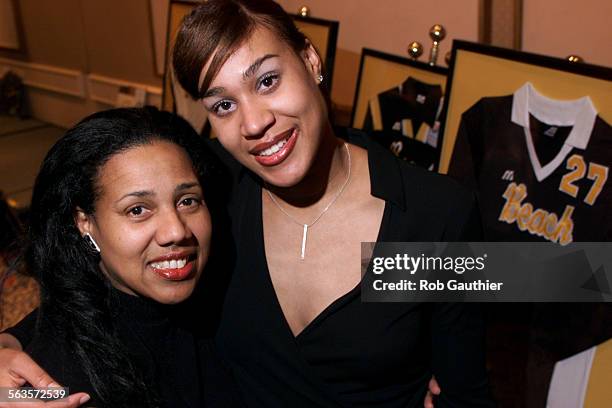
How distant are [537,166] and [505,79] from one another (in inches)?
10.4

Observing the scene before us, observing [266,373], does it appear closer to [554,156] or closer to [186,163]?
[186,163]

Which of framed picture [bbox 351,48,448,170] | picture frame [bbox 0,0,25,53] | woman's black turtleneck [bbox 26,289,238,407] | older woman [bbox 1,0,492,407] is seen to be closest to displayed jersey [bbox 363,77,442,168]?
framed picture [bbox 351,48,448,170]

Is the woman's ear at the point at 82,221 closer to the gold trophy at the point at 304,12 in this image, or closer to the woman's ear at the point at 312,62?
the woman's ear at the point at 312,62

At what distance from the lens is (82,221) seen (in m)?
1.28

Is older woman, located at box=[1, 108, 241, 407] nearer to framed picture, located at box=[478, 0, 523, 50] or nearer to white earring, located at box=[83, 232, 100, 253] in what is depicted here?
white earring, located at box=[83, 232, 100, 253]

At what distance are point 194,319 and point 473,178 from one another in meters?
0.93

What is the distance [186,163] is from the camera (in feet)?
4.17

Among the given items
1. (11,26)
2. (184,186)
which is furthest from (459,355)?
(11,26)

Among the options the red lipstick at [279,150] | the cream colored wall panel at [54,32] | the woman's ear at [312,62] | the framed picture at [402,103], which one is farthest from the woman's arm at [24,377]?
the cream colored wall panel at [54,32]

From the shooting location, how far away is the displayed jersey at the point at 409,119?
6.79 ft

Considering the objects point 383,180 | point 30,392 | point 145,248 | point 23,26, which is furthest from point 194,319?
point 23,26

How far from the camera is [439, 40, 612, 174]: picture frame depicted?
4.91 feet

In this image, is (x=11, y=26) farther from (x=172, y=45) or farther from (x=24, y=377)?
(x=24, y=377)

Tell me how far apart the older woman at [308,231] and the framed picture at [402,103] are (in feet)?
A: 2.30
